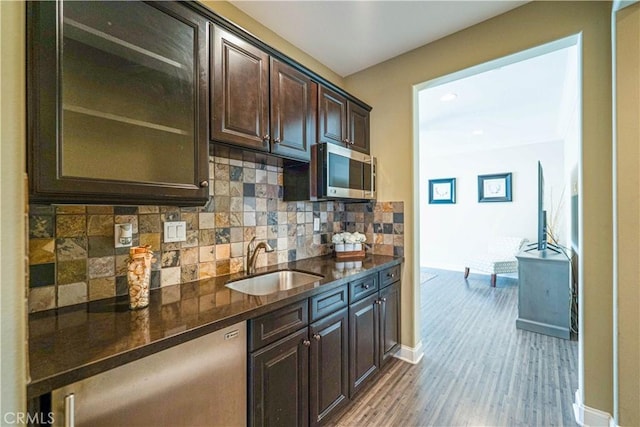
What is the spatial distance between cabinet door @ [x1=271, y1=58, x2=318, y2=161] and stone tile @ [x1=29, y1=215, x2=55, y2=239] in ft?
3.57

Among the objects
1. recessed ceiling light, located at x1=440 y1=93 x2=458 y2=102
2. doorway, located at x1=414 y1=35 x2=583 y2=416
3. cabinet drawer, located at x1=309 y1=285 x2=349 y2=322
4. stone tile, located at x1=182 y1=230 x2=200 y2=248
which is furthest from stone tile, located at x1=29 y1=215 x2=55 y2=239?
recessed ceiling light, located at x1=440 y1=93 x2=458 y2=102

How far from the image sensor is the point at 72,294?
1.16 meters

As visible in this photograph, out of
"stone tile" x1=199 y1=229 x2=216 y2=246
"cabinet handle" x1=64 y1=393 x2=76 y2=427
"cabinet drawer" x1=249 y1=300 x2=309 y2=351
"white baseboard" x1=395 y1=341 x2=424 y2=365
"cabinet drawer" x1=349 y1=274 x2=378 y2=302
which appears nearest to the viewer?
"cabinet handle" x1=64 y1=393 x2=76 y2=427

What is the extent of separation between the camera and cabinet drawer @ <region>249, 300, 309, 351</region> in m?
1.17

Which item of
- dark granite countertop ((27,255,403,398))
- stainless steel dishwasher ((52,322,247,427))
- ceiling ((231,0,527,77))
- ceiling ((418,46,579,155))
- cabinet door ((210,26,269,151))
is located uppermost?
ceiling ((231,0,527,77))

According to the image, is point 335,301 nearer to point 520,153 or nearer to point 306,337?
point 306,337

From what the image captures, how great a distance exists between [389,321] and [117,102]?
7.32 ft

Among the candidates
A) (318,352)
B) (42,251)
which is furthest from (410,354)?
(42,251)

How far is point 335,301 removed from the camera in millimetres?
1618

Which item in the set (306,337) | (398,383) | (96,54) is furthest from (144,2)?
(398,383)

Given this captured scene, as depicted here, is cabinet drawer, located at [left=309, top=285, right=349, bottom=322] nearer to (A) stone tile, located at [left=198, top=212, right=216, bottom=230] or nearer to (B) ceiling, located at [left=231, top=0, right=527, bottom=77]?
(A) stone tile, located at [left=198, top=212, right=216, bottom=230]

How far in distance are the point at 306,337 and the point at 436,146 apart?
4.90 m

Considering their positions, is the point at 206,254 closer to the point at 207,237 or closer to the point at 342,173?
the point at 207,237

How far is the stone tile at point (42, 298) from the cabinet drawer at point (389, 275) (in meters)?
1.87
